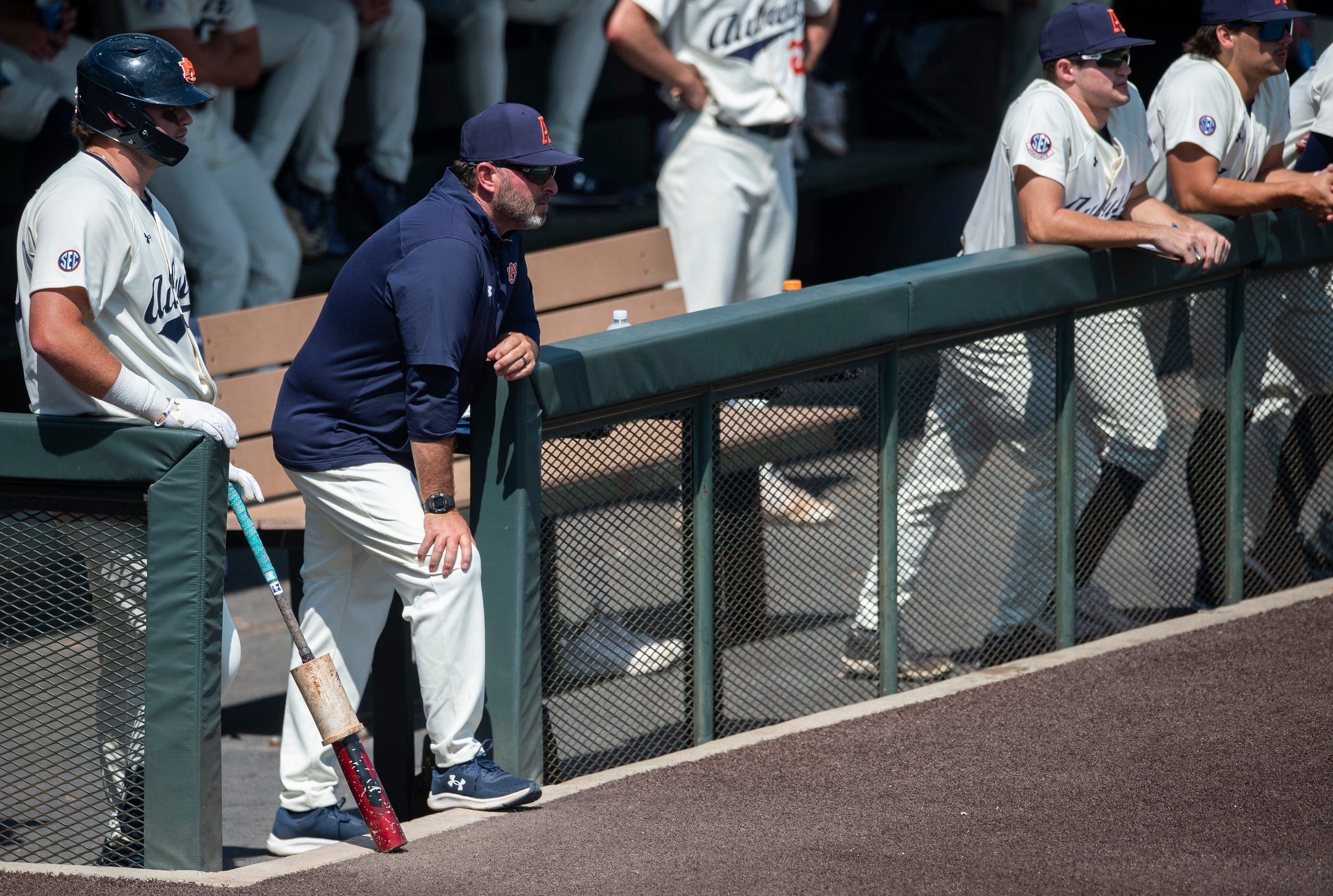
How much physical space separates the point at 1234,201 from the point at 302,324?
9.14 feet

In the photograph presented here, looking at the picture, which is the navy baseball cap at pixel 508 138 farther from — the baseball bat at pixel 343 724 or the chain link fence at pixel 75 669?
the chain link fence at pixel 75 669

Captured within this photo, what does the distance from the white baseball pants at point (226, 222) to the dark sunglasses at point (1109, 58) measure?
118 inches

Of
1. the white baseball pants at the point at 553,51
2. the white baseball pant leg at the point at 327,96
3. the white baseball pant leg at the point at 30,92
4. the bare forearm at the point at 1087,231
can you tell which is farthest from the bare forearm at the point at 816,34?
the white baseball pant leg at the point at 30,92

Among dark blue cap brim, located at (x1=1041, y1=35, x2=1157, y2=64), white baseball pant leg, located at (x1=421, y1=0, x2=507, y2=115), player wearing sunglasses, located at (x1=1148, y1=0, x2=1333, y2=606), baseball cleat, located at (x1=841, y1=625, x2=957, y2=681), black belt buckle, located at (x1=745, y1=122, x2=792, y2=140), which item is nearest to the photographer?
baseball cleat, located at (x1=841, y1=625, x2=957, y2=681)

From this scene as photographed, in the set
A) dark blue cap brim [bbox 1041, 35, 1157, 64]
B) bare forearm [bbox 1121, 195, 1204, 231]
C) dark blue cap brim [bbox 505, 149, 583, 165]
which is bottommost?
bare forearm [bbox 1121, 195, 1204, 231]

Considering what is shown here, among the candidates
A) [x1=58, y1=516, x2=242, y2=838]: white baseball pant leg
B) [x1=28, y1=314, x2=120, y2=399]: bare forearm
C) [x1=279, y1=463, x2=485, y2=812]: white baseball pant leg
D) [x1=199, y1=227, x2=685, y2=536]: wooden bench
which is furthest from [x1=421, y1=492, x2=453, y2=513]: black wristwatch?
[x1=199, y1=227, x2=685, y2=536]: wooden bench

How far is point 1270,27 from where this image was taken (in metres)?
4.73

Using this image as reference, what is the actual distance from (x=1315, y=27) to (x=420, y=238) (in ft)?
25.2

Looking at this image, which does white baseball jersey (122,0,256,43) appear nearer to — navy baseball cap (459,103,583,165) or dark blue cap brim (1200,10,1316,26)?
navy baseball cap (459,103,583,165)

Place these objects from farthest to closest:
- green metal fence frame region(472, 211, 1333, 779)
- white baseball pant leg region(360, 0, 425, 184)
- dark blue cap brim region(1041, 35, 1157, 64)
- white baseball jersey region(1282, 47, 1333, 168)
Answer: white baseball pant leg region(360, 0, 425, 184), white baseball jersey region(1282, 47, 1333, 168), dark blue cap brim region(1041, 35, 1157, 64), green metal fence frame region(472, 211, 1333, 779)

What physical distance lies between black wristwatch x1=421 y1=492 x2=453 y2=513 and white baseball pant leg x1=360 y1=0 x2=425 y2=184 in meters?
4.00

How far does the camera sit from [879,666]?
4148 mm

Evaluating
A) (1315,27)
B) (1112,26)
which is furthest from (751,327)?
(1315,27)

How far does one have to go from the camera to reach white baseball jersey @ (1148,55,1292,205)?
467 cm
